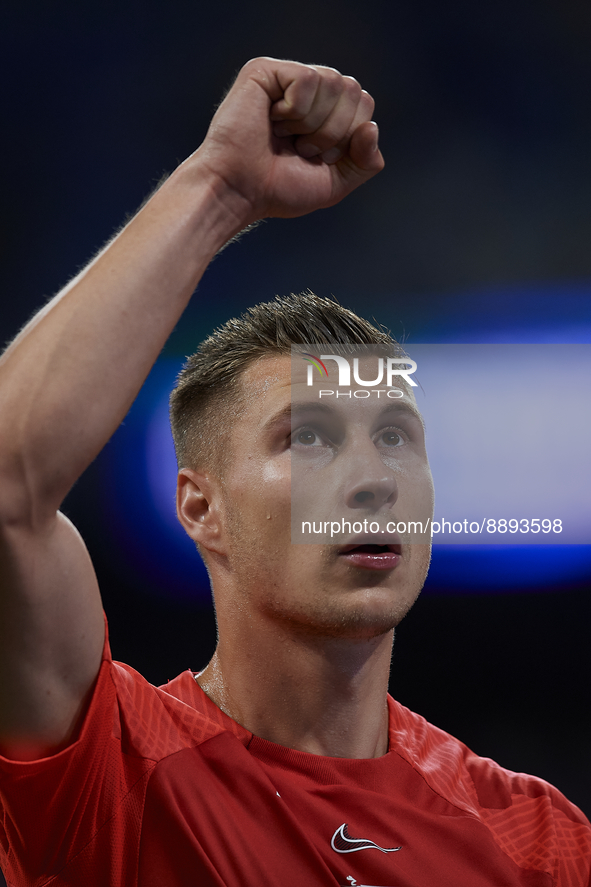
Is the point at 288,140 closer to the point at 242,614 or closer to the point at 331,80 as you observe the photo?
the point at 331,80

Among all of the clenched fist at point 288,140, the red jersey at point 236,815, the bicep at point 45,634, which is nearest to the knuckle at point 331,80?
the clenched fist at point 288,140

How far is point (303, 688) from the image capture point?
4.45ft

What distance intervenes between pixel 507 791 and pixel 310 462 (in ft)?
2.77

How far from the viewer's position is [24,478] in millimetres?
843

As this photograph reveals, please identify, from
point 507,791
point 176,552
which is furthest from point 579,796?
point 176,552

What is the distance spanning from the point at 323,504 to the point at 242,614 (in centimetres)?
28

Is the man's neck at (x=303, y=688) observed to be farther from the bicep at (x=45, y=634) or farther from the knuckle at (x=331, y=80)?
the knuckle at (x=331, y=80)

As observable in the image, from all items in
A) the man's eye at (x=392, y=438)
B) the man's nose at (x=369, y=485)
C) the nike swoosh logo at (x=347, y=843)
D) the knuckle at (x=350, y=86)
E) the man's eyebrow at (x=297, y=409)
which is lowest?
the nike swoosh logo at (x=347, y=843)

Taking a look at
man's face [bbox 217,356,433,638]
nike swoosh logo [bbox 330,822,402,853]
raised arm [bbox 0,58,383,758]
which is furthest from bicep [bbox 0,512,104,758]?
nike swoosh logo [bbox 330,822,402,853]

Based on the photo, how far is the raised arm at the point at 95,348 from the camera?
85 centimetres

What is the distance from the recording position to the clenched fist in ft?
3.39

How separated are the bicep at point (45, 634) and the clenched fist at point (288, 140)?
0.55 metres

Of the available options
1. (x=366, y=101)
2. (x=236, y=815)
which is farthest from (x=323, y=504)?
(x=366, y=101)

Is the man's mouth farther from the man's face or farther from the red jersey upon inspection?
the red jersey
